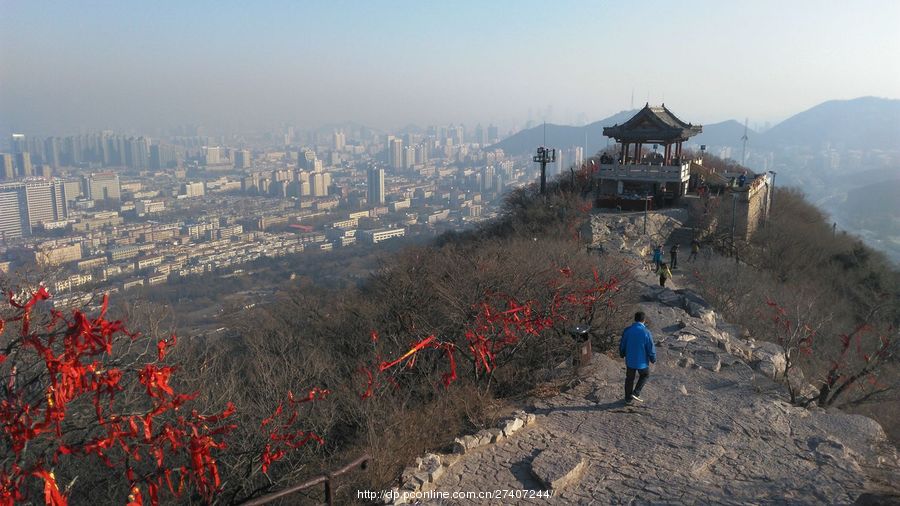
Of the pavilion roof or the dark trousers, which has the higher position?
the pavilion roof

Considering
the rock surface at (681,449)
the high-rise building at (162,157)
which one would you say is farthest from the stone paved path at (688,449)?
the high-rise building at (162,157)

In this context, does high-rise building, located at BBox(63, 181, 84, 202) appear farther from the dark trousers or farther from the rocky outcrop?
the dark trousers

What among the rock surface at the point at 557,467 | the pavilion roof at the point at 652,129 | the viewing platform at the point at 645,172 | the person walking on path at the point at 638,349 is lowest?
the rock surface at the point at 557,467

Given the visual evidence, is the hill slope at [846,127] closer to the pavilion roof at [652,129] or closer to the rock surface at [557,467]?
the pavilion roof at [652,129]

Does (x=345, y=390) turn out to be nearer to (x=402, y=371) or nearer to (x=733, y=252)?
(x=402, y=371)

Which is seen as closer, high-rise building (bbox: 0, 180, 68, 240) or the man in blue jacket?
the man in blue jacket

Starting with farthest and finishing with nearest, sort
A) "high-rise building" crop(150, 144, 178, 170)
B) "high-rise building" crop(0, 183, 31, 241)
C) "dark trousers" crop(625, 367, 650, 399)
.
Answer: "high-rise building" crop(150, 144, 178, 170) → "high-rise building" crop(0, 183, 31, 241) → "dark trousers" crop(625, 367, 650, 399)

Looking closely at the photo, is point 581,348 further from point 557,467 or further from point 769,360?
point 769,360

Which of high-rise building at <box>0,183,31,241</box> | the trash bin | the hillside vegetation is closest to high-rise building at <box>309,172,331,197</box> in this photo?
high-rise building at <box>0,183,31,241</box>
